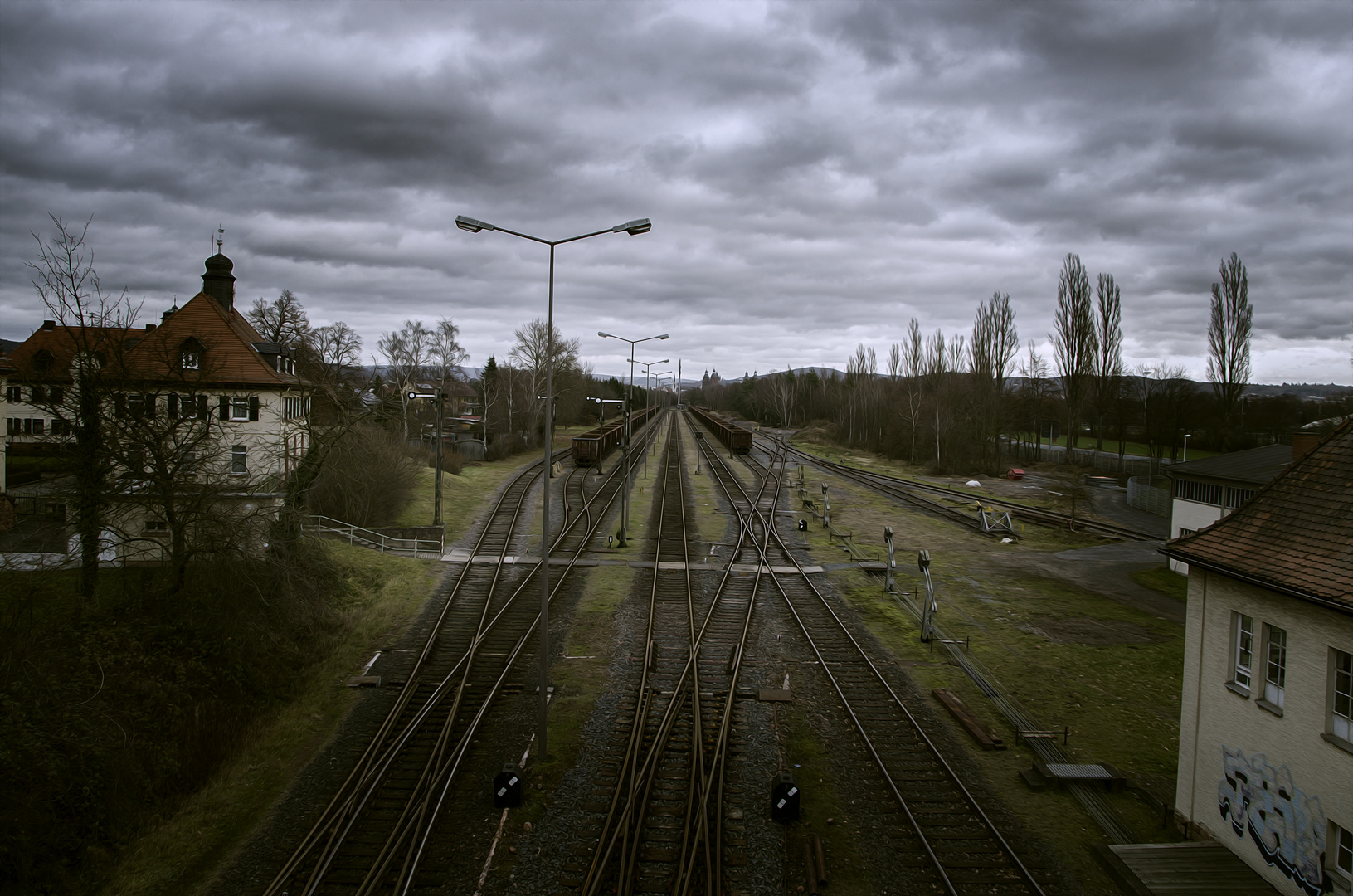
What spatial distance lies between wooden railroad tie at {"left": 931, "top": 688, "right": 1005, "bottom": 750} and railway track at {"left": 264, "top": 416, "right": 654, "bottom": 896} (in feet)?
28.1

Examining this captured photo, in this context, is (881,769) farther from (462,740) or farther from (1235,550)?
(462,740)

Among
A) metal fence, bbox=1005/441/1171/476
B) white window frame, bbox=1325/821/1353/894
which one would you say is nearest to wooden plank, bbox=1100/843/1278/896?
white window frame, bbox=1325/821/1353/894

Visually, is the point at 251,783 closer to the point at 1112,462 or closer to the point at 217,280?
the point at 217,280

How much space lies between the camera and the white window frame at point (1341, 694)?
7.99 m

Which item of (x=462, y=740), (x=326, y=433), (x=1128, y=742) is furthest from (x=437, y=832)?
(x=326, y=433)

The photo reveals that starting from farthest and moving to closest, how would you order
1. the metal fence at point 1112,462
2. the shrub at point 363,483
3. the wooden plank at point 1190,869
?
the metal fence at point 1112,462, the shrub at point 363,483, the wooden plank at point 1190,869

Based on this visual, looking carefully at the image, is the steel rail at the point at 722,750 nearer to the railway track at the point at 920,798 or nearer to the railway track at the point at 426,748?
the railway track at the point at 920,798

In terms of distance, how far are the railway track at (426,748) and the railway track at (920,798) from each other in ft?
20.6

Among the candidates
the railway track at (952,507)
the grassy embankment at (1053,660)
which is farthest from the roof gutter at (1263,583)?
the railway track at (952,507)

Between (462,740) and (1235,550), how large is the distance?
12297 millimetres

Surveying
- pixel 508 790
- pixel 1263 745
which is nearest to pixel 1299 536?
pixel 1263 745

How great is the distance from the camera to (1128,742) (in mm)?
12711

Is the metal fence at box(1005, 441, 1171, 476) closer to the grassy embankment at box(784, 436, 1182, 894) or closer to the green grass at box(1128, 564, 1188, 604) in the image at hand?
the green grass at box(1128, 564, 1188, 604)

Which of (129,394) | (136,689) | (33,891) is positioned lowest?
(33,891)
